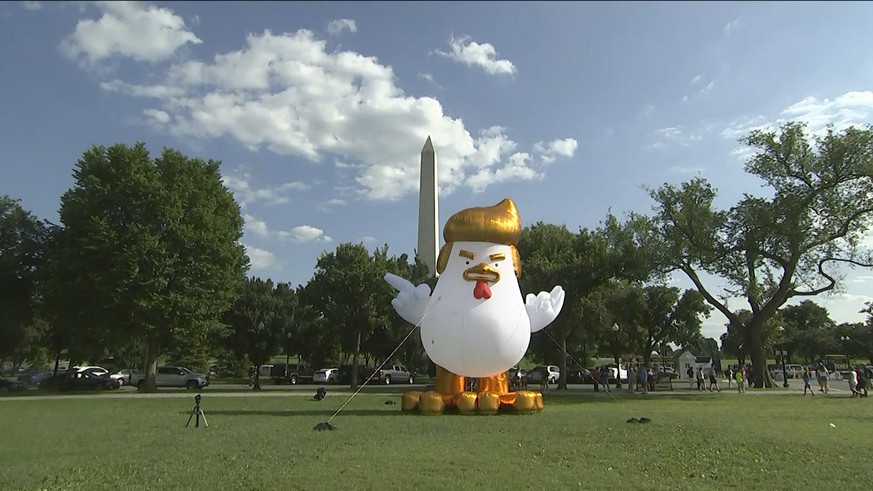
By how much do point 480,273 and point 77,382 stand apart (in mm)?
26724

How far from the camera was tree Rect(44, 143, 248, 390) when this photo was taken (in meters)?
29.5

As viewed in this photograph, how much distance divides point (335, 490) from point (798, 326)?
3721 inches

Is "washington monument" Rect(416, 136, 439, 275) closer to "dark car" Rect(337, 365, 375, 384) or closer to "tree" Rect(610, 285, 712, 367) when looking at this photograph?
"dark car" Rect(337, 365, 375, 384)

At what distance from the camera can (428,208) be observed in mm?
46812

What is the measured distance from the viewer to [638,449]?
10.8 meters

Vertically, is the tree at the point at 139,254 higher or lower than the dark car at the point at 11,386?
higher

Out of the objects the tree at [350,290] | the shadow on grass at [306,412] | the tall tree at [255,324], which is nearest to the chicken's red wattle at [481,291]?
the shadow on grass at [306,412]

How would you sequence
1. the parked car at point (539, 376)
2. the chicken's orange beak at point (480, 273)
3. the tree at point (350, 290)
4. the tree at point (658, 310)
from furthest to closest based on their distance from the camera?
the tree at point (658, 310) < the parked car at point (539, 376) < the tree at point (350, 290) < the chicken's orange beak at point (480, 273)

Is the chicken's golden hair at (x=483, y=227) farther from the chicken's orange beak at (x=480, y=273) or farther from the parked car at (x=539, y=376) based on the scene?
the parked car at (x=539, y=376)

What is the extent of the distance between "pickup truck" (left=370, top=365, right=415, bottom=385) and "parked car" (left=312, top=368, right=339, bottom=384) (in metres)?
2.83

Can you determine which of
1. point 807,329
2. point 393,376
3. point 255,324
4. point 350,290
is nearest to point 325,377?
point 393,376

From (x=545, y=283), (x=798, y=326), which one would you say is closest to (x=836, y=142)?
(x=545, y=283)

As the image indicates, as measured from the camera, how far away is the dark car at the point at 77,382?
3152 centimetres

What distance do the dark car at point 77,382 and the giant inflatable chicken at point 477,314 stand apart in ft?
76.5
